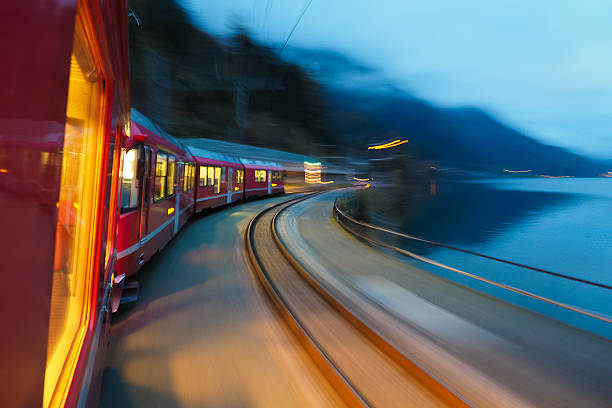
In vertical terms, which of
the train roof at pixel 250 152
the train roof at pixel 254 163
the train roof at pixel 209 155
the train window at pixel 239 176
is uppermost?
the train roof at pixel 250 152

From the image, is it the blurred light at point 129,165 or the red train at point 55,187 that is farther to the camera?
the blurred light at point 129,165

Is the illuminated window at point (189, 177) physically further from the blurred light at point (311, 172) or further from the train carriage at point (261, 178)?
the blurred light at point (311, 172)

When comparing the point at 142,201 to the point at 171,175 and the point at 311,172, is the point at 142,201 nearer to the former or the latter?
the point at 171,175

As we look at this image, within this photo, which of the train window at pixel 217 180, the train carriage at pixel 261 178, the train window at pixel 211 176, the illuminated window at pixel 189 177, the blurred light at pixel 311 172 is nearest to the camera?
the illuminated window at pixel 189 177

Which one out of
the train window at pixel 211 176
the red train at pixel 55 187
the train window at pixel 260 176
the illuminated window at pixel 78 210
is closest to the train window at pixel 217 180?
the train window at pixel 211 176

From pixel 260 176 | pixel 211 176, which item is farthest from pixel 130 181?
pixel 260 176

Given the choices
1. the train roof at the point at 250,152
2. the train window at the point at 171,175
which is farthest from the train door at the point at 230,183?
the train roof at the point at 250,152

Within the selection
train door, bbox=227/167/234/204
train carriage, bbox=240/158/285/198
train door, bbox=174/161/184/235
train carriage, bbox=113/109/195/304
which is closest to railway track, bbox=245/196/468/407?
train carriage, bbox=113/109/195/304

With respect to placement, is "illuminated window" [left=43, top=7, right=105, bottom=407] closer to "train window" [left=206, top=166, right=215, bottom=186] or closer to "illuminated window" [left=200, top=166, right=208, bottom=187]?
"illuminated window" [left=200, top=166, right=208, bottom=187]

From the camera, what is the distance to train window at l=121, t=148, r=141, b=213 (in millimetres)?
5125

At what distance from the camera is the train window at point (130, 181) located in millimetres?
5125

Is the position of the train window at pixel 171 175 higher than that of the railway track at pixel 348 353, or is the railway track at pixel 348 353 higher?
the train window at pixel 171 175

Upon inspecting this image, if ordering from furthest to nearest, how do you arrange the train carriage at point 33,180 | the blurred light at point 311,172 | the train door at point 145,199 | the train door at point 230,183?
1. the blurred light at point 311,172
2. the train door at point 230,183
3. the train door at point 145,199
4. the train carriage at point 33,180

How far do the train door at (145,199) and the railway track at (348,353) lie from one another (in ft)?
7.52
